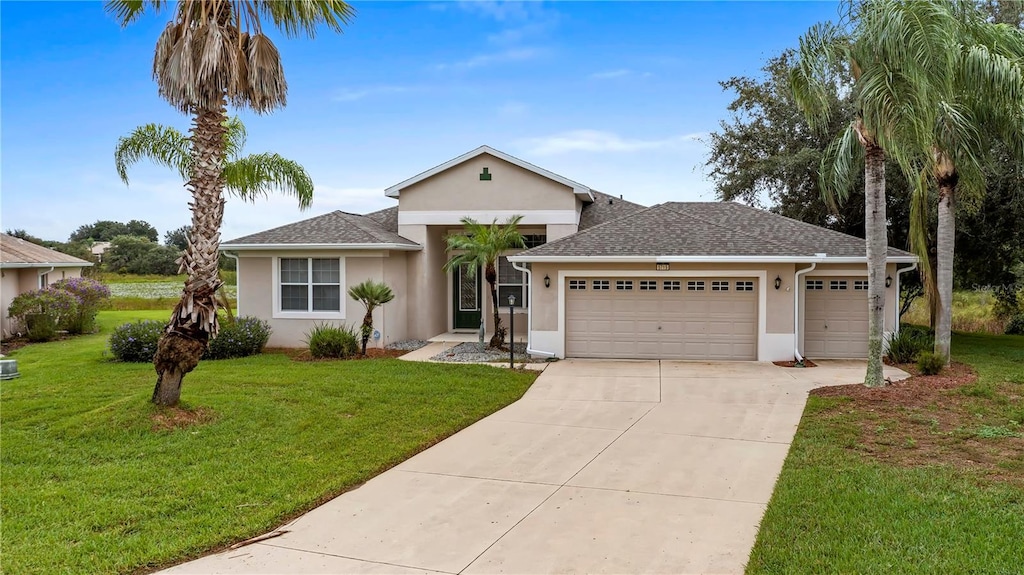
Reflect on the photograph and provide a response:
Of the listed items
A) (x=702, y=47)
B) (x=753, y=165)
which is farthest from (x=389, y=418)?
(x=753, y=165)

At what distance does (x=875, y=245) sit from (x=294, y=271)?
1334 cm

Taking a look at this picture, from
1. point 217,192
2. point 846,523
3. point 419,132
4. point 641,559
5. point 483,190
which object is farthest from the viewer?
point 419,132

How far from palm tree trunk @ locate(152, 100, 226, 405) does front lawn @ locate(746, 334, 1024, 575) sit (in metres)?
7.17

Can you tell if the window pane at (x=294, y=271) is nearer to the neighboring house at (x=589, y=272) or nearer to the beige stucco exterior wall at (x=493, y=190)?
the neighboring house at (x=589, y=272)

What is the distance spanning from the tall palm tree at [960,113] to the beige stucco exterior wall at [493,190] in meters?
8.30

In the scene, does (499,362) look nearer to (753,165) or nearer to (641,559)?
(641,559)

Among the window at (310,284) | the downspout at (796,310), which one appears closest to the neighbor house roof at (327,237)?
the window at (310,284)

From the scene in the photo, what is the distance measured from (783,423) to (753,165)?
554 inches

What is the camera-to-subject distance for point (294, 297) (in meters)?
16.6

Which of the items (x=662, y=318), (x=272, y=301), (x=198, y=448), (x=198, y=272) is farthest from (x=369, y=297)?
(x=198, y=448)

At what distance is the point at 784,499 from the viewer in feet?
18.6

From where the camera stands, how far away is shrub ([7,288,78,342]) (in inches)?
716

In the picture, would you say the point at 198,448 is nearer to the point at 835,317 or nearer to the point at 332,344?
the point at 332,344

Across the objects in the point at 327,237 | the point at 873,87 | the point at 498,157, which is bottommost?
the point at 327,237
